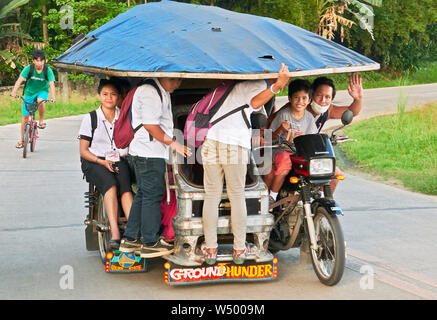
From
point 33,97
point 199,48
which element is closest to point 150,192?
point 199,48

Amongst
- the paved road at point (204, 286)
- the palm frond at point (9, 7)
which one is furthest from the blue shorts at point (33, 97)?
the palm frond at point (9, 7)

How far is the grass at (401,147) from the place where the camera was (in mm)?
11352

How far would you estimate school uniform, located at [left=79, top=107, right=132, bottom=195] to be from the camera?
6.26 metres

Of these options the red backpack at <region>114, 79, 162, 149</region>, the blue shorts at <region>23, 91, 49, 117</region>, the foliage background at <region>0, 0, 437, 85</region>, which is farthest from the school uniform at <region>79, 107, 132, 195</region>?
the foliage background at <region>0, 0, 437, 85</region>

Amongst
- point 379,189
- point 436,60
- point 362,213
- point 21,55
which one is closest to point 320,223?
point 362,213

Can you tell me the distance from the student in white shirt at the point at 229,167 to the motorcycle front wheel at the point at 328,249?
644 mm

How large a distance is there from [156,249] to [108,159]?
0.98 m

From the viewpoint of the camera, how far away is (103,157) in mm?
6441

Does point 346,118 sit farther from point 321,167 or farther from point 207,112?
point 207,112

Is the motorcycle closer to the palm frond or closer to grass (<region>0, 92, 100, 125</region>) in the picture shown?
grass (<region>0, 92, 100, 125</region>)

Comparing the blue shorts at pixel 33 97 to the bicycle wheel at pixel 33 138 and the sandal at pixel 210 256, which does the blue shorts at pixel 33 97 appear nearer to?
the bicycle wheel at pixel 33 138

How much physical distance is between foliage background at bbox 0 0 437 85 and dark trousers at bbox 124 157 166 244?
872 inches

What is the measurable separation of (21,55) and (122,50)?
22367 millimetres

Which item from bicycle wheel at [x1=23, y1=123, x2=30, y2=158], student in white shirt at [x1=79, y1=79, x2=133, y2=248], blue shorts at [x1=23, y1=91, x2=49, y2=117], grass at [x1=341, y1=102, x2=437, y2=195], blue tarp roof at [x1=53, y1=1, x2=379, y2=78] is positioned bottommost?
grass at [x1=341, y1=102, x2=437, y2=195]
